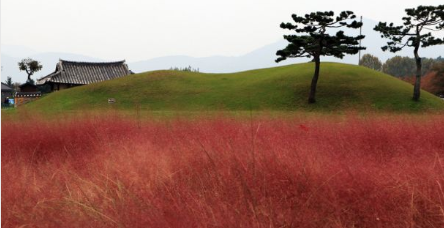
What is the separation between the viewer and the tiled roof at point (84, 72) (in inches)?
1657

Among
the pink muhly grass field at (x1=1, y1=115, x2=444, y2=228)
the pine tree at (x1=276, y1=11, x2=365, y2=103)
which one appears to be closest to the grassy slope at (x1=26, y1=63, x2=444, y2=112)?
the pine tree at (x1=276, y1=11, x2=365, y2=103)

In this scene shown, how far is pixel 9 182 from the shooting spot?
380 centimetres

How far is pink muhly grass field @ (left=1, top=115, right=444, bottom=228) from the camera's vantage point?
111 inches

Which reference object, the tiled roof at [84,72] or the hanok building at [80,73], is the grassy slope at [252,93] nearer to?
the hanok building at [80,73]

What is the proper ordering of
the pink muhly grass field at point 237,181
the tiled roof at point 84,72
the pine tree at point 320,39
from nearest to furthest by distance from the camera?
the pink muhly grass field at point 237,181 < the pine tree at point 320,39 < the tiled roof at point 84,72

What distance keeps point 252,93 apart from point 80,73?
2387cm

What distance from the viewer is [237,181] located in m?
3.42

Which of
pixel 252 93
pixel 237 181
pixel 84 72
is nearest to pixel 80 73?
pixel 84 72

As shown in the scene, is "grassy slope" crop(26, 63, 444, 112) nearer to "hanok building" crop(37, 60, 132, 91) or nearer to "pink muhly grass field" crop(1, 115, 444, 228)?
"hanok building" crop(37, 60, 132, 91)

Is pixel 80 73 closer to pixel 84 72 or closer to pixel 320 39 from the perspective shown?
pixel 84 72

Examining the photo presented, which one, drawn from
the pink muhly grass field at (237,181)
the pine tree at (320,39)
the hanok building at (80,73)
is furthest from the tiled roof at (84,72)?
the pink muhly grass field at (237,181)

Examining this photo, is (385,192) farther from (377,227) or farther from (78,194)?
(78,194)

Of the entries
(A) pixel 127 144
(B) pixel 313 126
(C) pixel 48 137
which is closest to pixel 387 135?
(B) pixel 313 126

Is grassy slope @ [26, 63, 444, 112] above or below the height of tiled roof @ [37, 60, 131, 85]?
below
